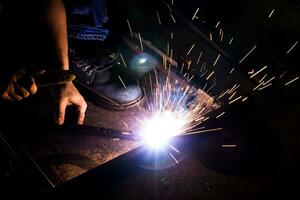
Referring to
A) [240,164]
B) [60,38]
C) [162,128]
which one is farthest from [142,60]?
[240,164]

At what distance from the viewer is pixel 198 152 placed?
3.74 m

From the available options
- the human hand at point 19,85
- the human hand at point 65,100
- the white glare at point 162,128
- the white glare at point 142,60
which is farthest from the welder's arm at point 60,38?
the white glare at point 142,60

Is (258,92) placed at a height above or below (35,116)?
above

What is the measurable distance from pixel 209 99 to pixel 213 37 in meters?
2.47

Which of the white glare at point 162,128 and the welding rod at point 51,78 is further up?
the welding rod at point 51,78

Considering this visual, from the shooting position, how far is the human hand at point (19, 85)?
269 cm

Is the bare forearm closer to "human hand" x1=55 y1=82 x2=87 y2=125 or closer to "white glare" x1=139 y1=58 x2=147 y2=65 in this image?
"human hand" x1=55 y1=82 x2=87 y2=125

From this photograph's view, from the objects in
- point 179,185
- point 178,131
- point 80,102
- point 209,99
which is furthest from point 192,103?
point 80,102

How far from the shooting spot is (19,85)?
2725 mm

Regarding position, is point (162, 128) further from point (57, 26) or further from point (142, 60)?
point (57, 26)

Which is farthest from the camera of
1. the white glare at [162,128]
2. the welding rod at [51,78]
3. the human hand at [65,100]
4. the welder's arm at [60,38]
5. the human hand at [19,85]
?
the white glare at [162,128]

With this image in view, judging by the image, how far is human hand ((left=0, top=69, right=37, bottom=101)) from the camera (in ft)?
8.84

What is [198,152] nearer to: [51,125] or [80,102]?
[80,102]

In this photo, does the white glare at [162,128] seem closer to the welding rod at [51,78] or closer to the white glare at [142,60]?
the white glare at [142,60]
